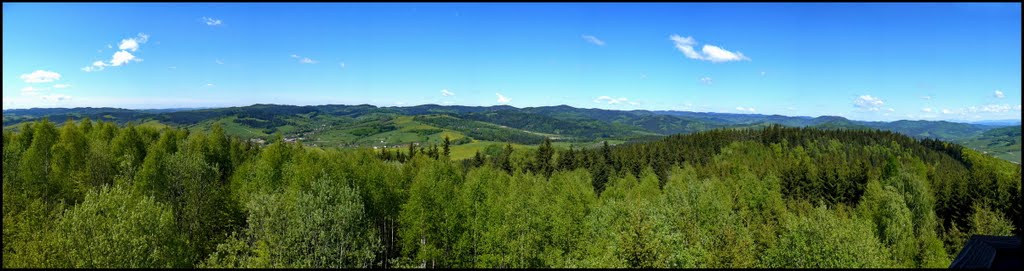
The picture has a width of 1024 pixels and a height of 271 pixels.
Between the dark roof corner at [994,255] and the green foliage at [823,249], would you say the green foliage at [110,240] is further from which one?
the dark roof corner at [994,255]

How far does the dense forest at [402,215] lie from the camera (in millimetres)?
32094

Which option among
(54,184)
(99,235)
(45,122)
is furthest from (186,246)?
(45,122)

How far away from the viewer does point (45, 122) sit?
58625 millimetres

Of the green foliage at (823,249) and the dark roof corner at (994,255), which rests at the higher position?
the dark roof corner at (994,255)

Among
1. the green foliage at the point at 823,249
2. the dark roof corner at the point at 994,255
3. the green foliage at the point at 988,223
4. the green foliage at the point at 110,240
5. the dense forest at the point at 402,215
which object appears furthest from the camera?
the green foliage at the point at 988,223

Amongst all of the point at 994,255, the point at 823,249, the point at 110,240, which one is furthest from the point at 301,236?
the point at 994,255

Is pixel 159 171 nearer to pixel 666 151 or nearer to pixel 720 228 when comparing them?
pixel 720 228

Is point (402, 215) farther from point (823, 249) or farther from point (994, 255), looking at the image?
point (994, 255)

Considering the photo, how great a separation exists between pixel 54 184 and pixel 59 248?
1203 inches

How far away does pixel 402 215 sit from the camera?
2050 inches

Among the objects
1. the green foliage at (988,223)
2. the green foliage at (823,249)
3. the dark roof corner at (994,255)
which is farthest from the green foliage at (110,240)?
the green foliage at (988,223)

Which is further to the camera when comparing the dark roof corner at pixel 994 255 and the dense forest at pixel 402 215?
the dense forest at pixel 402 215

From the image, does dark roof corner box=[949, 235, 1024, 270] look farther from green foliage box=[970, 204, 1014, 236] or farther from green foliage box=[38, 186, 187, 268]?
green foliage box=[38, 186, 187, 268]

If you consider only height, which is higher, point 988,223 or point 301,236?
point 301,236
